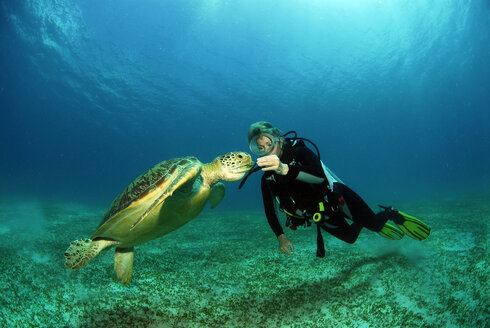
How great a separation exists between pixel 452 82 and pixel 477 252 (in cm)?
5800

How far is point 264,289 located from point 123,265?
2.04 m

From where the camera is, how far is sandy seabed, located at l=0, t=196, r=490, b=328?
2240 mm

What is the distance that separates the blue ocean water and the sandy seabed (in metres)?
18.7

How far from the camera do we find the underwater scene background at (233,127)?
2.45 m

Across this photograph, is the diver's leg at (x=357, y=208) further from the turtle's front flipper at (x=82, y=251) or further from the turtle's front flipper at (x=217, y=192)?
the turtle's front flipper at (x=82, y=251)

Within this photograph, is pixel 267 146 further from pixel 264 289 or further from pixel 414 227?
pixel 414 227

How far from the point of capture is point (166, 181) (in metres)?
2.74

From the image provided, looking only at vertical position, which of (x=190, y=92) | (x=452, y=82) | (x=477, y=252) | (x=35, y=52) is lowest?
(x=477, y=252)

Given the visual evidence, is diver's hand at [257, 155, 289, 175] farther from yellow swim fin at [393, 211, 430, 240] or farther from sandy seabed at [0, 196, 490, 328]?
yellow swim fin at [393, 211, 430, 240]

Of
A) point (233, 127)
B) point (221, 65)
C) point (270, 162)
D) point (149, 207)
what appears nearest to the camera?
point (270, 162)

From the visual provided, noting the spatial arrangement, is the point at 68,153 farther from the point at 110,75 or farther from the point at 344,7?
the point at 344,7

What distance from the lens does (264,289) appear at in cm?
273

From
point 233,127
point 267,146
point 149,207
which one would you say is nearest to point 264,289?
point 149,207

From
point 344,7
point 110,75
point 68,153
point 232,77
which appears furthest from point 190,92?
point 68,153
